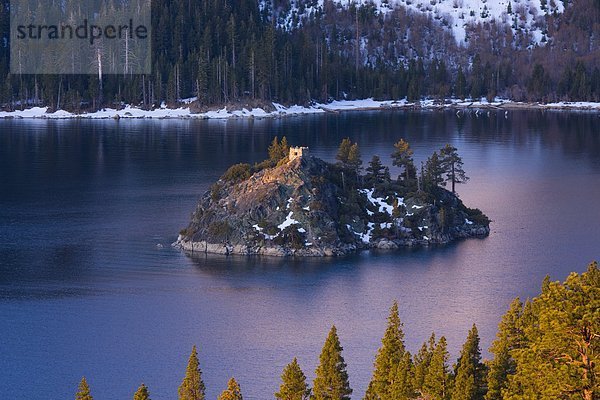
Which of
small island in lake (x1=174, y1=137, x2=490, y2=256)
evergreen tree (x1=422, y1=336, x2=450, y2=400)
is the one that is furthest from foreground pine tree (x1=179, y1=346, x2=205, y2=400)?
small island in lake (x1=174, y1=137, x2=490, y2=256)

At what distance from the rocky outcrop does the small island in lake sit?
0.08 m

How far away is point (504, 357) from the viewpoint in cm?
4584

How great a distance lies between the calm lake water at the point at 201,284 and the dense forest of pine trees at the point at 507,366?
34.8ft

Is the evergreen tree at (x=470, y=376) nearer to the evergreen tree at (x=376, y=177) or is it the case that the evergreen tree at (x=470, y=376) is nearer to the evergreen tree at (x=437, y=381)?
the evergreen tree at (x=437, y=381)

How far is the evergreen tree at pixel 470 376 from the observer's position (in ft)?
146

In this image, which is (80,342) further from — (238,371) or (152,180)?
(152,180)

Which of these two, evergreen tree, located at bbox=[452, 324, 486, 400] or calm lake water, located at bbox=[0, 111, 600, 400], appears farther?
calm lake water, located at bbox=[0, 111, 600, 400]

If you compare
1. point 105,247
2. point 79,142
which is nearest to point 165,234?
point 105,247

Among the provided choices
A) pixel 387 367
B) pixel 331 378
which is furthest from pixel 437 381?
pixel 331 378

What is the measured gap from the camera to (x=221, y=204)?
3701 inches

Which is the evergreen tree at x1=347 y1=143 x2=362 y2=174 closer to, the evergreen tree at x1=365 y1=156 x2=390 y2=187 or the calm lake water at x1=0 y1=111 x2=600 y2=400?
the evergreen tree at x1=365 y1=156 x2=390 y2=187

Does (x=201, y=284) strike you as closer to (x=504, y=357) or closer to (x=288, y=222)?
(x=288, y=222)

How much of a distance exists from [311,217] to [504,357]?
45959 mm

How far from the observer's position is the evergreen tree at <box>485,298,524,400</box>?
4469cm
